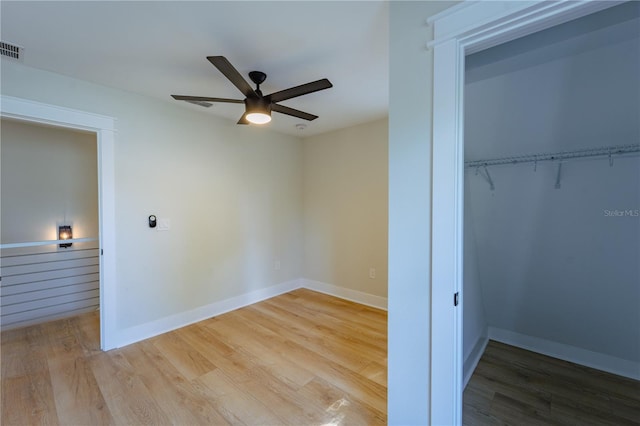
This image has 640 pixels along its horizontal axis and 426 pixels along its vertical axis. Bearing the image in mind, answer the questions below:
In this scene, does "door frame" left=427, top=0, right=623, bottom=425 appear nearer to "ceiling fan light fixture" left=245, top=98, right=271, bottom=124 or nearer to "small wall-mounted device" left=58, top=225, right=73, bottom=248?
"ceiling fan light fixture" left=245, top=98, right=271, bottom=124

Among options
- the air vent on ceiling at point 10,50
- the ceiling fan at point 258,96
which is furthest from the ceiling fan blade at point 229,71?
the air vent on ceiling at point 10,50

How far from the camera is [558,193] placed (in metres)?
1.92

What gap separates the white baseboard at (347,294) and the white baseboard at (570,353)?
1305 mm

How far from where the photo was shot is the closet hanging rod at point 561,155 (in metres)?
1.62

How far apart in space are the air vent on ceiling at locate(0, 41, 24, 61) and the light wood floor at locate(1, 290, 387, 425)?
2501 mm

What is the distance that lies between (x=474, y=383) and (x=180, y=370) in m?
Result: 2.40

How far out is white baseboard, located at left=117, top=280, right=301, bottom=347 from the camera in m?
2.73

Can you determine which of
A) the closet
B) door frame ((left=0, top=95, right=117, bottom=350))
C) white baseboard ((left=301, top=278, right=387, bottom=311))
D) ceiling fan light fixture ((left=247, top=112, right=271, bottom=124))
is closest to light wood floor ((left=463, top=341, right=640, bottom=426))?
the closet

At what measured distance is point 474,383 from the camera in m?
2.09

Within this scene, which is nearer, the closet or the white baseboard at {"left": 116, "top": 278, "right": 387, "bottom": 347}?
the closet

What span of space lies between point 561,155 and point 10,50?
13.0 feet

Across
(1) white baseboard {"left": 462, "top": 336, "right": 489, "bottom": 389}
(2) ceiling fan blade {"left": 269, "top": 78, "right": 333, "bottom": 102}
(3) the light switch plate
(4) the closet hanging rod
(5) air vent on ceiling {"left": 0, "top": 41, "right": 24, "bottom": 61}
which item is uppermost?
(5) air vent on ceiling {"left": 0, "top": 41, "right": 24, "bottom": 61}

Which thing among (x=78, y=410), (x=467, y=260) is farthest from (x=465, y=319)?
(x=78, y=410)

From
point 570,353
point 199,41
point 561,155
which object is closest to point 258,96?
point 199,41
